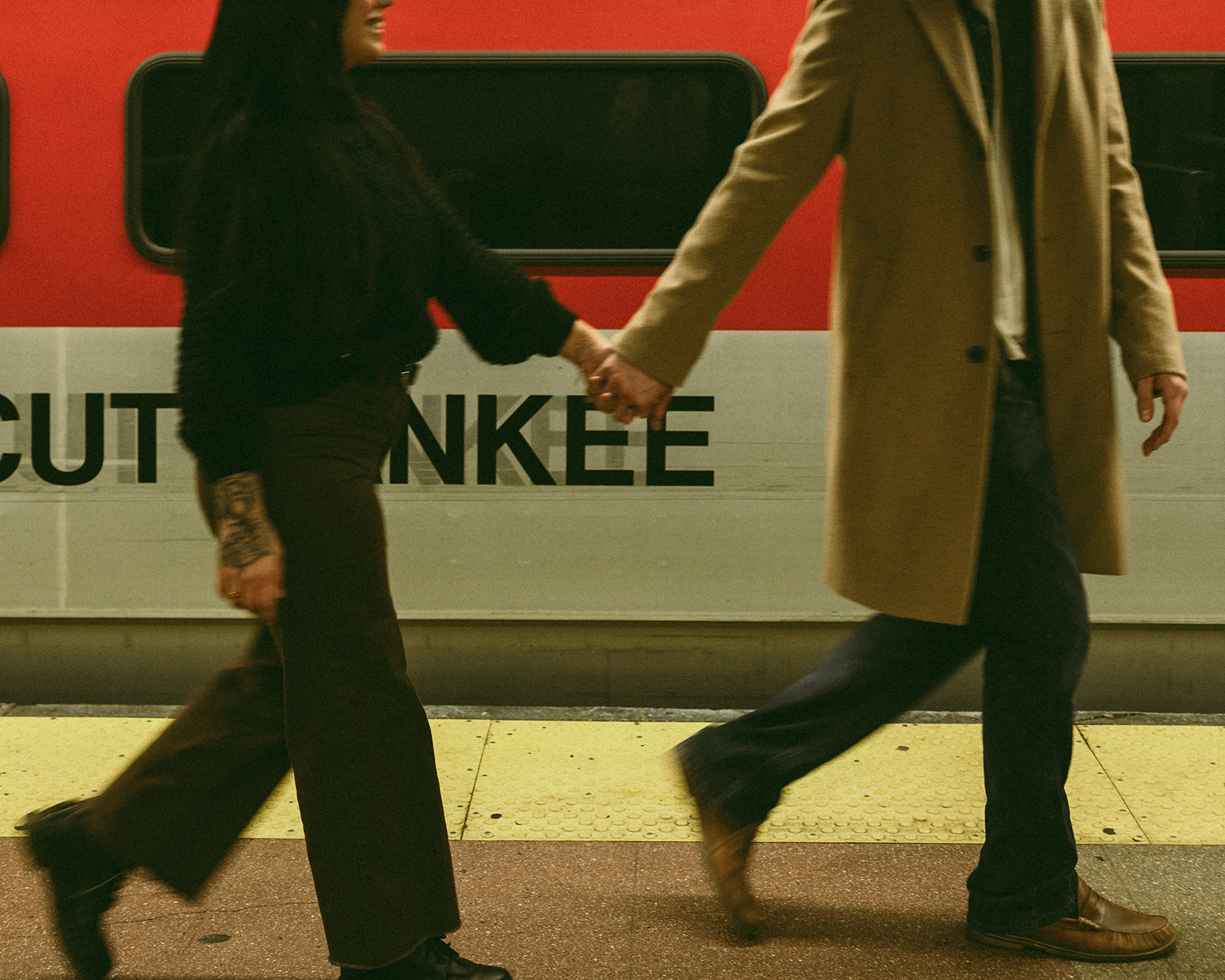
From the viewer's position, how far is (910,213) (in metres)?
1.87

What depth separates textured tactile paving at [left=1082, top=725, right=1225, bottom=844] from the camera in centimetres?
258

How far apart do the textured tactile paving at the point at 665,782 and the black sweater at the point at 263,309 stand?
1122 millimetres

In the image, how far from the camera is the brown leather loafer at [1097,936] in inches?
80.1

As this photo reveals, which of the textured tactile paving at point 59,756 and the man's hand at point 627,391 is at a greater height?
the man's hand at point 627,391

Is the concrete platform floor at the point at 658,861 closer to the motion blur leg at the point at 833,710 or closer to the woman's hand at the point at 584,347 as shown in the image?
the motion blur leg at the point at 833,710

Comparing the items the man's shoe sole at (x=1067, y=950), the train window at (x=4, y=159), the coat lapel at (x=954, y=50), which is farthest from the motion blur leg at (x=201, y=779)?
the train window at (x=4, y=159)

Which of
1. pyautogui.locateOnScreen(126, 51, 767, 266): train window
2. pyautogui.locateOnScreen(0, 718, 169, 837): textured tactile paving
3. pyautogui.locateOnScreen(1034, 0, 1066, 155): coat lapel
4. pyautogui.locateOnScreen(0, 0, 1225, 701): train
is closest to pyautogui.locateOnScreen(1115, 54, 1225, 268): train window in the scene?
pyautogui.locateOnScreen(0, 0, 1225, 701): train

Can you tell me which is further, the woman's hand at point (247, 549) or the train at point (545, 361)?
the train at point (545, 361)

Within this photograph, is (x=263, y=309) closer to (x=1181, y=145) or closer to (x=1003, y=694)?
(x=1003, y=694)

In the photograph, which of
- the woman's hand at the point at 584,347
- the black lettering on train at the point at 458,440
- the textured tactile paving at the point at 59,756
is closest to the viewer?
the woman's hand at the point at 584,347

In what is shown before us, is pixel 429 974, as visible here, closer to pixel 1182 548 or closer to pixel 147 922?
pixel 147 922

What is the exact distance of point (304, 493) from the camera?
1.74 metres

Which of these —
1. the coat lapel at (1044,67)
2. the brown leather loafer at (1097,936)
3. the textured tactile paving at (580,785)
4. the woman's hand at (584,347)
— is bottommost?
the textured tactile paving at (580,785)

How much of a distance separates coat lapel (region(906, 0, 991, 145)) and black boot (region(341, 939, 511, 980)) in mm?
1422
